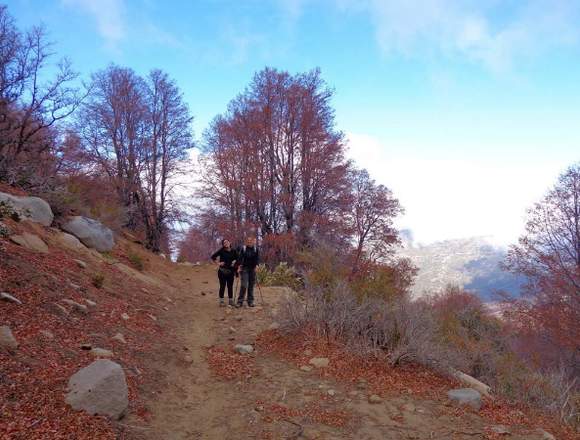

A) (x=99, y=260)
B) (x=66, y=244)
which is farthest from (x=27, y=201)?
(x=99, y=260)

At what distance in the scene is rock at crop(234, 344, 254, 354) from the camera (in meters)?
7.13

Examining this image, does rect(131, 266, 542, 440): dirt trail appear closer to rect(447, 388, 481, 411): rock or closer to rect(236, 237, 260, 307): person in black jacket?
rect(447, 388, 481, 411): rock

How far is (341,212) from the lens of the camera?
1881 centimetres

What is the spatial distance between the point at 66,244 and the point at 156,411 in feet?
24.1

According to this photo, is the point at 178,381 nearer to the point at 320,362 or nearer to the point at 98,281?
the point at 320,362

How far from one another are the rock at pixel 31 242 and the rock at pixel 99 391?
4835 millimetres

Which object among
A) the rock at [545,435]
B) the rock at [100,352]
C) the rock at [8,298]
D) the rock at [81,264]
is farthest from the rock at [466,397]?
the rock at [81,264]

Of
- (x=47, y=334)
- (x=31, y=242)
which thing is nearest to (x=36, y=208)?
(x=31, y=242)

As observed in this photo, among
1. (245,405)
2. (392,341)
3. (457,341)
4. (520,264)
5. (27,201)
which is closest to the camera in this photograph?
(245,405)

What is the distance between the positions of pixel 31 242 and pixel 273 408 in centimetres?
655

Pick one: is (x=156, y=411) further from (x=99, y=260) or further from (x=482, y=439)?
(x=99, y=260)

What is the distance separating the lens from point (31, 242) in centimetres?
859

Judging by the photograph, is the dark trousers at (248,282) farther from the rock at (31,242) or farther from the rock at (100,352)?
the rock at (100,352)

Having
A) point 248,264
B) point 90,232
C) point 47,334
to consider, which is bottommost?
point 47,334
